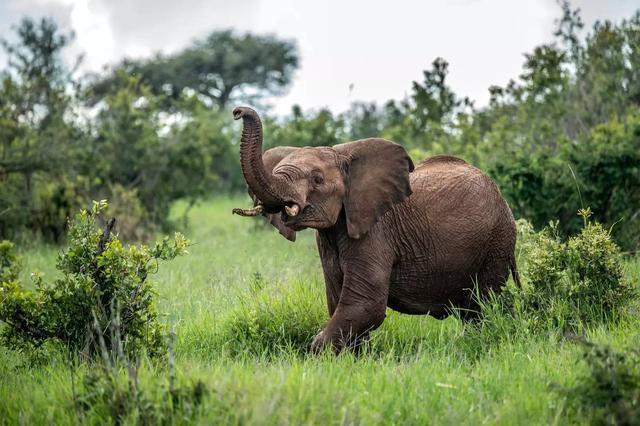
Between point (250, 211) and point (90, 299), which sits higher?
point (250, 211)

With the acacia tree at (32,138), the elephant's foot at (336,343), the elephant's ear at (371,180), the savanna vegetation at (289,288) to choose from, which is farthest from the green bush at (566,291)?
the acacia tree at (32,138)

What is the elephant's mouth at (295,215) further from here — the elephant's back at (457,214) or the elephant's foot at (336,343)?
the elephant's back at (457,214)

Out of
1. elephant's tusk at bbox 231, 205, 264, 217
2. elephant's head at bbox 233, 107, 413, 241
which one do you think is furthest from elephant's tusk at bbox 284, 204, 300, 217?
elephant's tusk at bbox 231, 205, 264, 217

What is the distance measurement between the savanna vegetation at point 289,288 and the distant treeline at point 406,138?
0.04m

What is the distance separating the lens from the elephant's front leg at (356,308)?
6.10m

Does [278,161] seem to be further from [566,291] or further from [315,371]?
[566,291]

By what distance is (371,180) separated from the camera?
627 cm

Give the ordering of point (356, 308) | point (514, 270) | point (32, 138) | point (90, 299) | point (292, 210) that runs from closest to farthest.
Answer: point (292, 210) → point (90, 299) → point (356, 308) → point (514, 270) → point (32, 138)

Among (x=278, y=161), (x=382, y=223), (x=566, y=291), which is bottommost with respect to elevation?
(x=566, y=291)

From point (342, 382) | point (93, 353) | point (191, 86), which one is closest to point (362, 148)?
point (342, 382)

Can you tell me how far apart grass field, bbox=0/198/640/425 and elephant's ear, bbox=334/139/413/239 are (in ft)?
3.18

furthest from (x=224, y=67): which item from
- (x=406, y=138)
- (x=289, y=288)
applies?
(x=289, y=288)

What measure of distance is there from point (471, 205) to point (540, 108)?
24.0 ft

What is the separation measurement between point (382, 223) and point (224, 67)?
40.7 m
